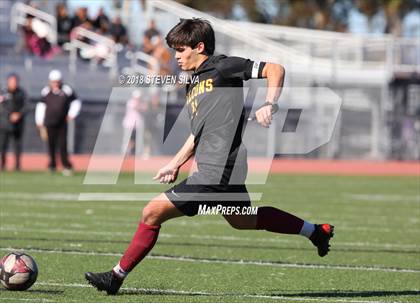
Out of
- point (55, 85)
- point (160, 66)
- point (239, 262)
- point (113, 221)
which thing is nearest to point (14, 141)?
point (55, 85)

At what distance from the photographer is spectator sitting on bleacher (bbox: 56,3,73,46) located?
27.0m

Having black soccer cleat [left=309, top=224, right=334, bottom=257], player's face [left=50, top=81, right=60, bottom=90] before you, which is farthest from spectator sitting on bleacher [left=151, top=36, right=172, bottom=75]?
black soccer cleat [left=309, top=224, right=334, bottom=257]

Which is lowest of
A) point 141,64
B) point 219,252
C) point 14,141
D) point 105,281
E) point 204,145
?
point 14,141

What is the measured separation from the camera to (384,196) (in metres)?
16.7

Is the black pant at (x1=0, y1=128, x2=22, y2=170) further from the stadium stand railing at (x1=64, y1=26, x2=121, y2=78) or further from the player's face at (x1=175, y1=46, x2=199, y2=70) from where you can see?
the player's face at (x1=175, y1=46, x2=199, y2=70)

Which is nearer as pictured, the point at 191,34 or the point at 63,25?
the point at 191,34

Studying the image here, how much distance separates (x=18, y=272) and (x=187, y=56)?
66.5 inches

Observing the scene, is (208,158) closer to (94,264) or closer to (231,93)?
(231,93)

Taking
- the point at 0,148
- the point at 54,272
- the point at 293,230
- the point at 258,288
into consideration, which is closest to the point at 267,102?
the point at 293,230

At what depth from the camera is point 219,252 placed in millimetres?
9180

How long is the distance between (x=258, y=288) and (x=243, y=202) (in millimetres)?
820

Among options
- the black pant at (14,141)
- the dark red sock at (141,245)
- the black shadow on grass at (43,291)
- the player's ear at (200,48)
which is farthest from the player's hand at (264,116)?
the black pant at (14,141)

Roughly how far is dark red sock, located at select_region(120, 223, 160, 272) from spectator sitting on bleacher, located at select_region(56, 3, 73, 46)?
21.1m

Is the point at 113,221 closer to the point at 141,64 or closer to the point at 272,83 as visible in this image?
Answer: the point at 272,83
